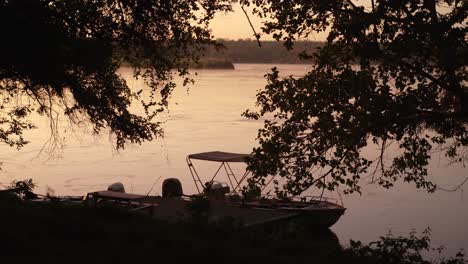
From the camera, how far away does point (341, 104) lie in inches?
453

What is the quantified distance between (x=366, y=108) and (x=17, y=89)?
27.4 ft

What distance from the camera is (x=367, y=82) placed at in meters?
10.7

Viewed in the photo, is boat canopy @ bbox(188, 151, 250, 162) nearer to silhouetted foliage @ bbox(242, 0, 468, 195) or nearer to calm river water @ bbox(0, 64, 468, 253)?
calm river water @ bbox(0, 64, 468, 253)

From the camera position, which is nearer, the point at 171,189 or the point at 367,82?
the point at 367,82

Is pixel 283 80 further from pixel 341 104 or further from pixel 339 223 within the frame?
pixel 339 223

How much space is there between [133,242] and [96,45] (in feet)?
17.4

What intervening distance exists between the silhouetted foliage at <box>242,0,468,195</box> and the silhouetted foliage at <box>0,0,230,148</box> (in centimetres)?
167

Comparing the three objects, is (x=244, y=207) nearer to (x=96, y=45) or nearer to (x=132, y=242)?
(x=96, y=45)

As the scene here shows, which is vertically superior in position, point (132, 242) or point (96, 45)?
point (96, 45)

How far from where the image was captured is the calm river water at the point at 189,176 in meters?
24.9

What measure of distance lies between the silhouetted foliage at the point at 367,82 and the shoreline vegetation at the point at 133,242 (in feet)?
6.21

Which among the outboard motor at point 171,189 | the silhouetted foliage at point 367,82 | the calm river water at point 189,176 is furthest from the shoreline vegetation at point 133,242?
the outboard motor at point 171,189

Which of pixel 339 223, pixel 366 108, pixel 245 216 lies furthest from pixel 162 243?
pixel 339 223

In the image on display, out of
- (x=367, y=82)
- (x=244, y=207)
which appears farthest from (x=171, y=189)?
(x=367, y=82)
